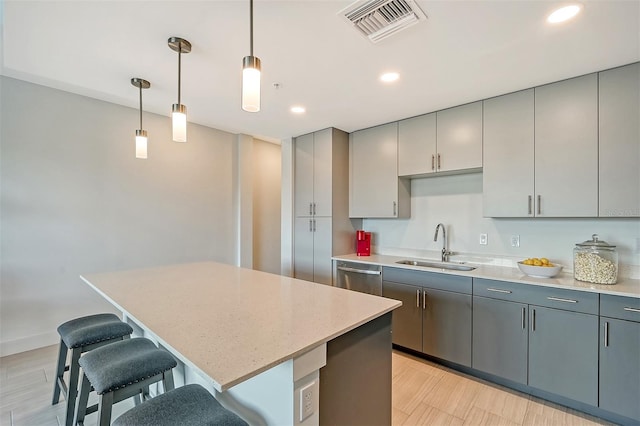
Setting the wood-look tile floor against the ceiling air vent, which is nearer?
the ceiling air vent

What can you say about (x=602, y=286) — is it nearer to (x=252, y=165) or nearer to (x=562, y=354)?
(x=562, y=354)

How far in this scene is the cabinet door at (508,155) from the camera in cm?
247

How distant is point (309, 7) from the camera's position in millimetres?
1579

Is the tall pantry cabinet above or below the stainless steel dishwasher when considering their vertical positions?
above

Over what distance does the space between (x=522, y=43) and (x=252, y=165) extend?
3.64 metres

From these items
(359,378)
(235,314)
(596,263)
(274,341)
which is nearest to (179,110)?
(235,314)

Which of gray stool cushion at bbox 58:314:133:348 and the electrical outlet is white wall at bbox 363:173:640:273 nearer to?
the electrical outlet

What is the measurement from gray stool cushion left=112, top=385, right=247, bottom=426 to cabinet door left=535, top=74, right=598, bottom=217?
8.81 feet

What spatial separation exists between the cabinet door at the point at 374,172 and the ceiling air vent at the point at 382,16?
1.67 meters

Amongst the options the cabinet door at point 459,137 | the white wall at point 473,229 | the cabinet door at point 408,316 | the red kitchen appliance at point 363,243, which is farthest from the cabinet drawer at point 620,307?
the red kitchen appliance at point 363,243

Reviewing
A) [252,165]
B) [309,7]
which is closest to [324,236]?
[252,165]

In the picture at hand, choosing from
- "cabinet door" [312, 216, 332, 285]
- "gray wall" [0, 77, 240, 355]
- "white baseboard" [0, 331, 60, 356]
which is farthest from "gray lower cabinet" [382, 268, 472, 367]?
"white baseboard" [0, 331, 60, 356]

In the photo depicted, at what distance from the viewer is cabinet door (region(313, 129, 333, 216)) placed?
363 centimetres

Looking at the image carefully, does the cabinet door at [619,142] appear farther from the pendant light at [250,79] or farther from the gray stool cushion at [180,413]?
the gray stool cushion at [180,413]
